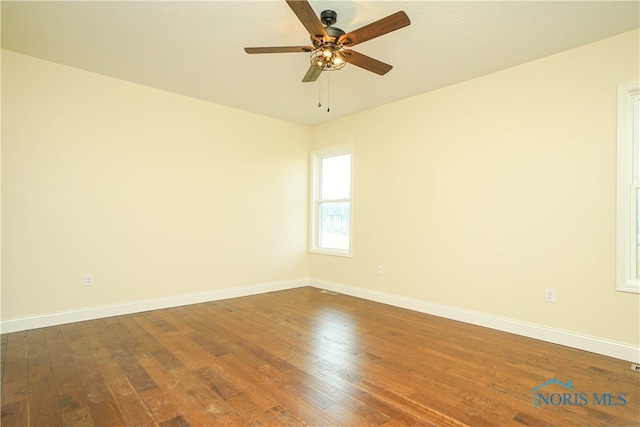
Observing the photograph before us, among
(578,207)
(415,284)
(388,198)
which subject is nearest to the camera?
(578,207)

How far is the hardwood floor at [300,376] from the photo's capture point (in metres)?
1.80

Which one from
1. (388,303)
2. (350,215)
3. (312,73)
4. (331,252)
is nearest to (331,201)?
(350,215)

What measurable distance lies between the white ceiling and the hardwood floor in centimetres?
268

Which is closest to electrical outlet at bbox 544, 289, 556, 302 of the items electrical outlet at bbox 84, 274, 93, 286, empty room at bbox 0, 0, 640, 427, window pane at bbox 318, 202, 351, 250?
empty room at bbox 0, 0, 640, 427

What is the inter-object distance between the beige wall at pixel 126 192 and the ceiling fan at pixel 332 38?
222 cm

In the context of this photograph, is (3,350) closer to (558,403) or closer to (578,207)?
(558,403)

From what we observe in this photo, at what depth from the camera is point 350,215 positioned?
4879mm

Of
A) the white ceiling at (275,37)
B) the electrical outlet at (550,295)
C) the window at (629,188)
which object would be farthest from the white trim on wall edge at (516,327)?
the white ceiling at (275,37)

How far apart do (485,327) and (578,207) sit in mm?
1470

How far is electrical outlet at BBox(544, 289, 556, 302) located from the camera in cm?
296

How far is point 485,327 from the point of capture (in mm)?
→ 3352

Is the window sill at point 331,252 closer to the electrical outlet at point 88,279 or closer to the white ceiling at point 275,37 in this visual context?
the white ceiling at point 275,37

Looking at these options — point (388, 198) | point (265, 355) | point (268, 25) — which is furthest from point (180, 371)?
point (388, 198)

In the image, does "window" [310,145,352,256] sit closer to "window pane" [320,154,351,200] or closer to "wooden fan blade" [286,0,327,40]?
"window pane" [320,154,351,200]
